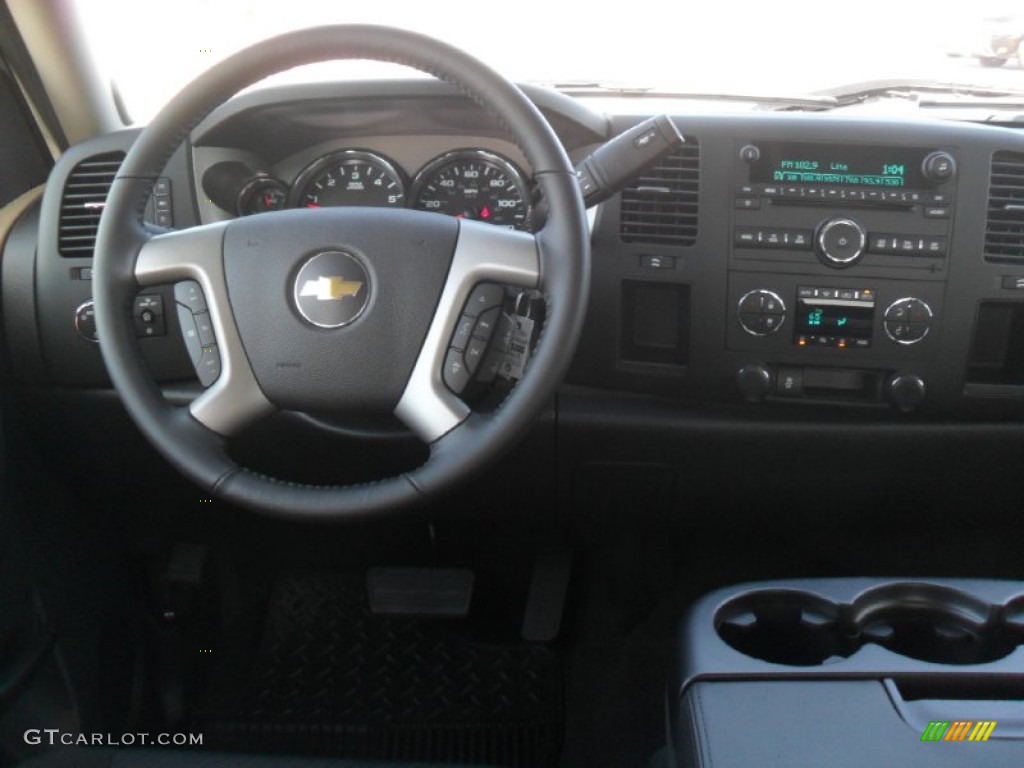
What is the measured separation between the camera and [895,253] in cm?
168

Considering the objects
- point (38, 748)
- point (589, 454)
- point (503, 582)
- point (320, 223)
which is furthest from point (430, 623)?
point (320, 223)

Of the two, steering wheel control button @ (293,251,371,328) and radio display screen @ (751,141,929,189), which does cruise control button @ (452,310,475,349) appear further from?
radio display screen @ (751,141,929,189)

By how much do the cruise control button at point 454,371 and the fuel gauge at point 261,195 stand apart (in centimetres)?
63

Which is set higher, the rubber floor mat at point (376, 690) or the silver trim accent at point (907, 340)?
the silver trim accent at point (907, 340)

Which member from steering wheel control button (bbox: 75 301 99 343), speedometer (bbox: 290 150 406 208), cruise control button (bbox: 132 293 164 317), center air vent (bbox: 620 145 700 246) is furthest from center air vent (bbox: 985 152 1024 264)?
steering wheel control button (bbox: 75 301 99 343)

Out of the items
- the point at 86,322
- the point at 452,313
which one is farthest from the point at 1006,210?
the point at 86,322

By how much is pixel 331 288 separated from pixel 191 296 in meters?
0.21

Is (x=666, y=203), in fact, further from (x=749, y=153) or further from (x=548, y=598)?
(x=548, y=598)

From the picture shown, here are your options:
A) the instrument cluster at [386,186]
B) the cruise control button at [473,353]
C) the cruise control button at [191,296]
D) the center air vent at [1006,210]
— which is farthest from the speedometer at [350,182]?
the center air vent at [1006,210]

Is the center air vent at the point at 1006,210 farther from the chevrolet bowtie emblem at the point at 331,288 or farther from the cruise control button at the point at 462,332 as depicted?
the chevrolet bowtie emblem at the point at 331,288

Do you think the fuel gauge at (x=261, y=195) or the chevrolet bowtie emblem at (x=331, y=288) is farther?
the fuel gauge at (x=261, y=195)

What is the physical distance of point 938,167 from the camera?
1634 mm

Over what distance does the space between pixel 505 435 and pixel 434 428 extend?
0.12m

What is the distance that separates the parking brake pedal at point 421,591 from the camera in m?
2.17
